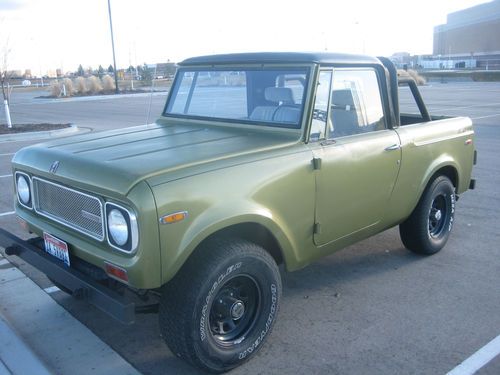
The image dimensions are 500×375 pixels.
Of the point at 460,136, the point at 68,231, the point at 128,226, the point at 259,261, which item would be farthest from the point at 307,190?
the point at 460,136

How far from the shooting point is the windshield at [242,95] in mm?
3830

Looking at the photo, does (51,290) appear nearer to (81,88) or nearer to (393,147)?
(393,147)

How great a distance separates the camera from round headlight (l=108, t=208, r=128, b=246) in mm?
2764

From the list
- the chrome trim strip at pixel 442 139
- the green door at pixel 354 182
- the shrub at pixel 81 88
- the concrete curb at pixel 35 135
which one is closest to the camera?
the green door at pixel 354 182

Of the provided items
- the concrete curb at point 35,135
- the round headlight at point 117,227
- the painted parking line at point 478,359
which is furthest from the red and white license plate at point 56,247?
the concrete curb at point 35,135

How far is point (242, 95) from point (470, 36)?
11672cm

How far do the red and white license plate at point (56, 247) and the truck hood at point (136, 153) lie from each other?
0.38m

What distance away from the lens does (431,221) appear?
16.6 ft

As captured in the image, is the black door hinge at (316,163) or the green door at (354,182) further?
the green door at (354,182)

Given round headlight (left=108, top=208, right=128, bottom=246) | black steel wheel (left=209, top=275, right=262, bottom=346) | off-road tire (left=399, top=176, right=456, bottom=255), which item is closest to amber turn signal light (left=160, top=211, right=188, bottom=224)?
round headlight (left=108, top=208, right=128, bottom=246)

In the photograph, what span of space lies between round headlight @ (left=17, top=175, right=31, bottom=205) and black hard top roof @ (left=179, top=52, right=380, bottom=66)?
5.82ft

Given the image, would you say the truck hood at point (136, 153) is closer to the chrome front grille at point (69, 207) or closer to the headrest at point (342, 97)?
the chrome front grille at point (69, 207)

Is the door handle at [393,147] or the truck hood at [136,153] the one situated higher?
the truck hood at [136,153]

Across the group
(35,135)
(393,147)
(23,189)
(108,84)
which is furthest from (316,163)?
(108,84)
